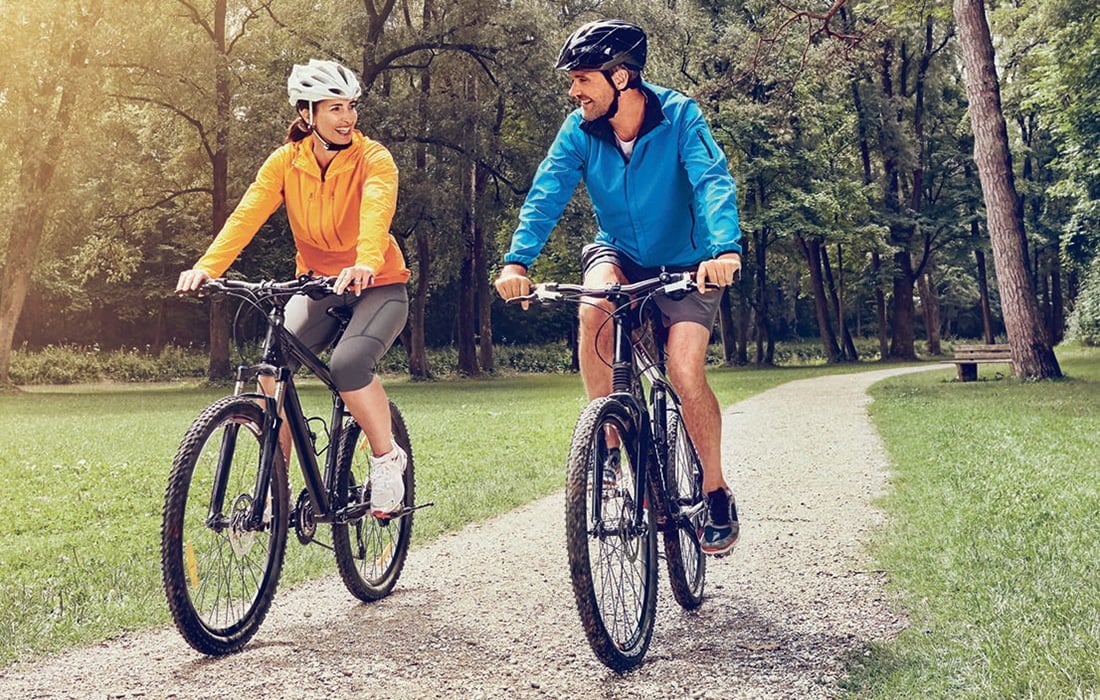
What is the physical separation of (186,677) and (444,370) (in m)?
31.5

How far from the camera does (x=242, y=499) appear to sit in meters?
3.89

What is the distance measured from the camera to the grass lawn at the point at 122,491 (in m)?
4.78

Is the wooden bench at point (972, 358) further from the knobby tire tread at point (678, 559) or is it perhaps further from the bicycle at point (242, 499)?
the bicycle at point (242, 499)

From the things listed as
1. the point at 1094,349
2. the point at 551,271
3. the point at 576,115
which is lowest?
the point at 1094,349

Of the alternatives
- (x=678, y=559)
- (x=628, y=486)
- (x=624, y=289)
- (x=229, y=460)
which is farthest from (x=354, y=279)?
(x=678, y=559)

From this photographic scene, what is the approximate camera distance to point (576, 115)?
13.4 feet

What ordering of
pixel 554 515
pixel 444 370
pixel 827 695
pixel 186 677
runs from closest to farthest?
pixel 827 695, pixel 186 677, pixel 554 515, pixel 444 370

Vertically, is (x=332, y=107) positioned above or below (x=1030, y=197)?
below

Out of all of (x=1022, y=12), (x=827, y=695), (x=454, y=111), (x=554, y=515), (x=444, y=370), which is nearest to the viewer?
(x=827, y=695)

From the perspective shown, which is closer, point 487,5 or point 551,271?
point 487,5

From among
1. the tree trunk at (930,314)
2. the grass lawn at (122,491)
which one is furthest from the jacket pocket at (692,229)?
the tree trunk at (930,314)

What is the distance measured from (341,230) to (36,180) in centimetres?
2248

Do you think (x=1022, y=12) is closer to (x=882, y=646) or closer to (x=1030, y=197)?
(x=1030, y=197)

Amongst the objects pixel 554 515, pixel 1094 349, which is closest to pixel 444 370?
pixel 1094 349
